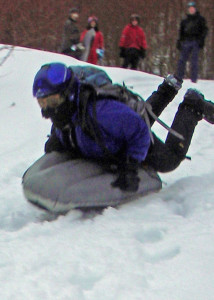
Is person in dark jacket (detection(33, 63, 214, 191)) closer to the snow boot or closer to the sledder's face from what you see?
the sledder's face

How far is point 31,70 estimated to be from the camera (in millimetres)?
7059

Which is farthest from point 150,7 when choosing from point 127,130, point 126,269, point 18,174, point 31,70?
point 126,269

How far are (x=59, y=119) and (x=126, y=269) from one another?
3.45 ft

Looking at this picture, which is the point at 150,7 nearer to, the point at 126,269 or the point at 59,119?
the point at 59,119

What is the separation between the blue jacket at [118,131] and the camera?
3.06m

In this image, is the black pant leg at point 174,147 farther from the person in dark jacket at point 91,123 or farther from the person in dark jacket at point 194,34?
the person in dark jacket at point 194,34

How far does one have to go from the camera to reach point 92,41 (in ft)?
30.6

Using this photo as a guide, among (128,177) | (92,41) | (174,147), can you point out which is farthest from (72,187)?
(92,41)

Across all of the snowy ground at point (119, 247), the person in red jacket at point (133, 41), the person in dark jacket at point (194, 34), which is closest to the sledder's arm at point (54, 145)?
the snowy ground at point (119, 247)

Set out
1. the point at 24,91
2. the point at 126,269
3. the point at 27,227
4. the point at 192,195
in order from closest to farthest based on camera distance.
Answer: the point at 126,269 < the point at 27,227 < the point at 192,195 < the point at 24,91

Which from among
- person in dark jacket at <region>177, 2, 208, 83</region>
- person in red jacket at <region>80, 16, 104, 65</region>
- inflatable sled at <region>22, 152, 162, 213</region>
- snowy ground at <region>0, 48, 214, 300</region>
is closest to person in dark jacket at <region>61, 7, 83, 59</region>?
person in red jacket at <region>80, 16, 104, 65</region>

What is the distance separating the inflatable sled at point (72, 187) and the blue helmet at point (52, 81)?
19.5 inches

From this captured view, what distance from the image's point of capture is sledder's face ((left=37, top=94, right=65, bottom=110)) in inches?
118

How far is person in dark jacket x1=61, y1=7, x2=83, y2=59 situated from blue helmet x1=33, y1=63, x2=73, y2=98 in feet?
19.4
